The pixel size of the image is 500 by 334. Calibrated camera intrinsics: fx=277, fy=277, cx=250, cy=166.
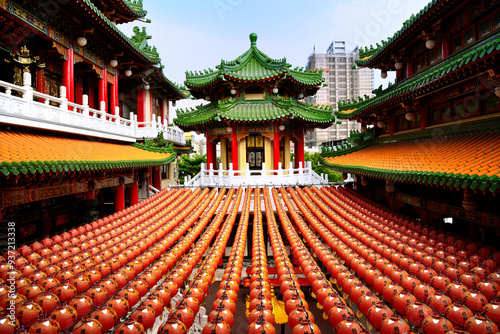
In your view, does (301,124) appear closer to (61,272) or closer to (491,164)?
(491,164)

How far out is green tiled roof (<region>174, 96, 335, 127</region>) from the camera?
14875 mm

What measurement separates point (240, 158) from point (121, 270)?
39.6ft

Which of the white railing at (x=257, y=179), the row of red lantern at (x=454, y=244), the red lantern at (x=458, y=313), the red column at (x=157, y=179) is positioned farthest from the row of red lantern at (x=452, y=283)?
the red column at (x=157, y=179)

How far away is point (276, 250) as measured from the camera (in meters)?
5.85

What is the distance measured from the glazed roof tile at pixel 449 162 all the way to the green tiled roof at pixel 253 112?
22.7ft

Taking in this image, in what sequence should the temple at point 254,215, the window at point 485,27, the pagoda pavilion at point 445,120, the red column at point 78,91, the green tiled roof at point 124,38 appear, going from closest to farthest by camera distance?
the temple at point 254,215, the pagoda pavilion at point 445,120, the window at point 485,27, the green tiled roof at point 124,38, the red column at point 78,91

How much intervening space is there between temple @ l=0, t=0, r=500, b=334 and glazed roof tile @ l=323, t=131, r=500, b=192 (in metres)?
0.05

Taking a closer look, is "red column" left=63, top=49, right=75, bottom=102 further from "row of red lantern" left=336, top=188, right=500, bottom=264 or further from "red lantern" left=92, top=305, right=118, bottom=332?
"row of red lantern" left=336, top=188, right=500, bottom=264

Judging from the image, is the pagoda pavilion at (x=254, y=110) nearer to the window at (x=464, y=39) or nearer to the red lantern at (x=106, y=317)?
the window at (x=464, y=39)

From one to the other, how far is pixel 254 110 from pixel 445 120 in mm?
9755

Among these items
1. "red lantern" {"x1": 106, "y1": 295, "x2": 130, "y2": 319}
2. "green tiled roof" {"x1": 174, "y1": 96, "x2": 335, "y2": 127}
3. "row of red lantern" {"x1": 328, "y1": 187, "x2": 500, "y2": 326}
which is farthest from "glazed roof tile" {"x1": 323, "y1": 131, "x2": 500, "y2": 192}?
"green tiled roof" {"x1": 174, "y1": 96, "x2": 335, "y2": 127}

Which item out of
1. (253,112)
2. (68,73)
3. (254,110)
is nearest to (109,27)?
(68,73)

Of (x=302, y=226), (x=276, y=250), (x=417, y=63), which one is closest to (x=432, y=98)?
(x=417, y=63)

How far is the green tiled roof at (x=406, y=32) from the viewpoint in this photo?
7567 millimetres
